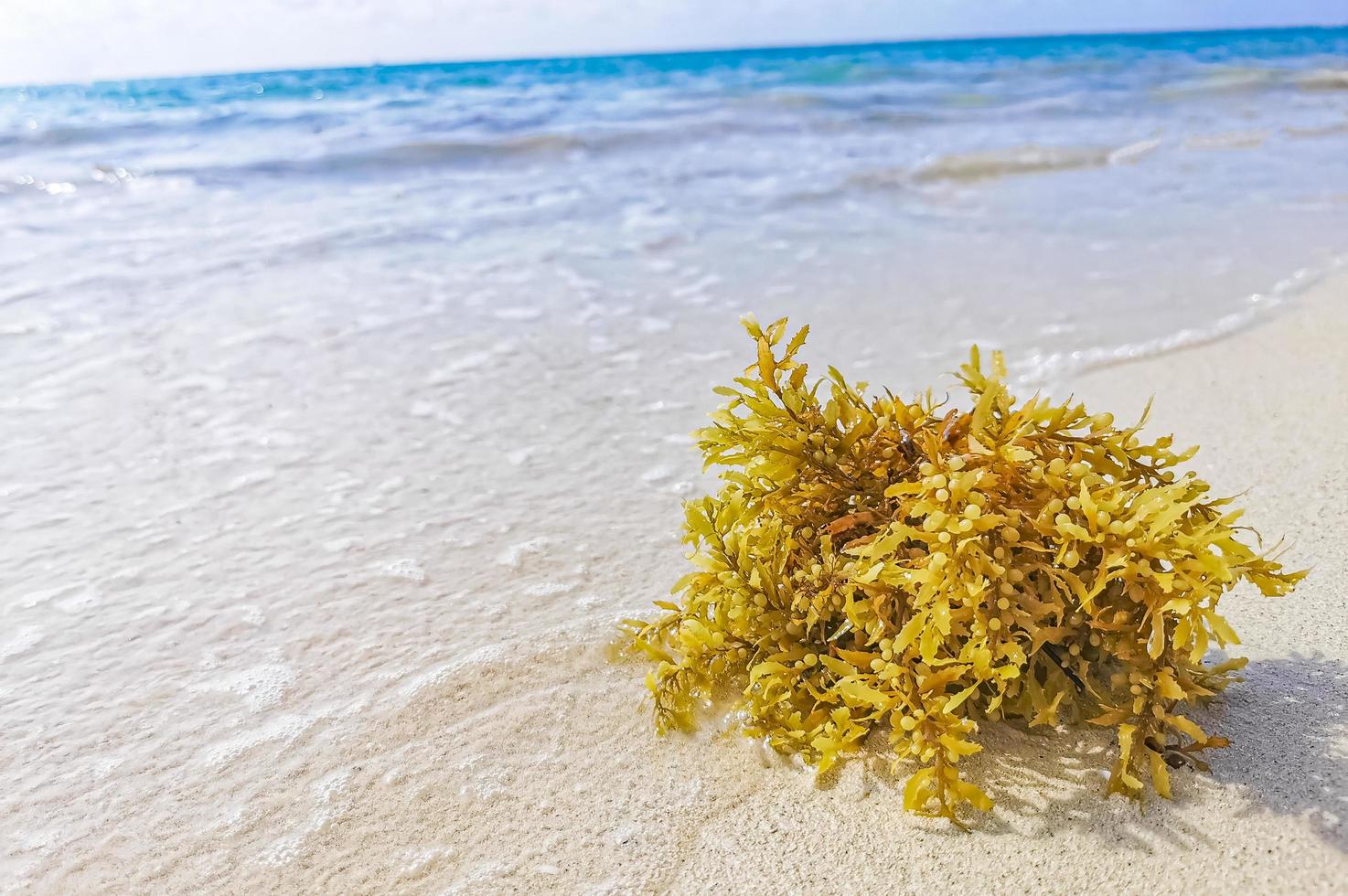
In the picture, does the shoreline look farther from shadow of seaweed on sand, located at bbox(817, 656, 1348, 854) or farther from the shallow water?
the shallow water

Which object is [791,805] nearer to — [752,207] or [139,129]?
[752,207]

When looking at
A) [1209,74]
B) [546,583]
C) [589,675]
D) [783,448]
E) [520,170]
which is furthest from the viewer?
[1209,74]

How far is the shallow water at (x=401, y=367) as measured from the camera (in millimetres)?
2080

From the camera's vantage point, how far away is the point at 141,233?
22.5 ft

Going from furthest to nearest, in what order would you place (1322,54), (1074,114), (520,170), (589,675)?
(1322,54) < (1074,114) < (520,170) < (589,675)

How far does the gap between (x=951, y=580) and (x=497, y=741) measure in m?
0.97

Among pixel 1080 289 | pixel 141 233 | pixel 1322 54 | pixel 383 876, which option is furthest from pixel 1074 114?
pixel 1322 54

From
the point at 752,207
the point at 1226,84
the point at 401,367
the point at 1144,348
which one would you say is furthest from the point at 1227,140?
the point at 401,367

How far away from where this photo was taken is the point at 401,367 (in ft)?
13.4

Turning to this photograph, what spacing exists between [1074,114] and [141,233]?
1164cm

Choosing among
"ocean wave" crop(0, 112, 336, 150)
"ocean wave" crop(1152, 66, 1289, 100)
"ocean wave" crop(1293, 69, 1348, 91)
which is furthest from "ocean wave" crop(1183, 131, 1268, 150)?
"ocean wave" crop(0, 112, 336, 150)

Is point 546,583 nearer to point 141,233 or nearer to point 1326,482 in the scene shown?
point 1326,482

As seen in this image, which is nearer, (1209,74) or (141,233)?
(141,233)

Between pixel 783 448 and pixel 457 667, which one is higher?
pixel 783 448
